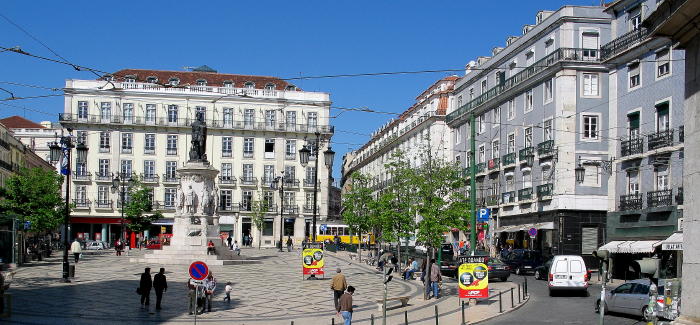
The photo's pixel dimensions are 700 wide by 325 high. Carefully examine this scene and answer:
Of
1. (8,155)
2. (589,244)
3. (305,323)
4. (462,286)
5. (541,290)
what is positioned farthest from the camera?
(8,155)

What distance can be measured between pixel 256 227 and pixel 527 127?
139 ft

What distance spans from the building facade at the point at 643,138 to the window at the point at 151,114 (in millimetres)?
56853

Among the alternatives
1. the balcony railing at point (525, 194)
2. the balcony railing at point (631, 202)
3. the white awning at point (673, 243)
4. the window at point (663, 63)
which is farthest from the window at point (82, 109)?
the white awning at point (673, 243)

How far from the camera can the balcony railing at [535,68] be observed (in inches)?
1949

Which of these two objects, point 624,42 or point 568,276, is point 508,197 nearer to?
point 624,42

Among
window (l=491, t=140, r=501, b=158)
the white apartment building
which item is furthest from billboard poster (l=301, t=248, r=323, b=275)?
the white apartment building

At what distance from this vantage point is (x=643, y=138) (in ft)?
127

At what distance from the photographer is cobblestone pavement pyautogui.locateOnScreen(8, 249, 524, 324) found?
22.9 meters

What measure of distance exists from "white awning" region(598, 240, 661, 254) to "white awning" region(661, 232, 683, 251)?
1.58 m

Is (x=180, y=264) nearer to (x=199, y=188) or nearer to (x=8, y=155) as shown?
(x=199, y=188)

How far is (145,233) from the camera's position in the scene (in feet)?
287

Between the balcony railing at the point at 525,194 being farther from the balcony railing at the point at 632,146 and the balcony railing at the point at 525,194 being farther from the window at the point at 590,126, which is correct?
the balcony railing at the point at 632,146

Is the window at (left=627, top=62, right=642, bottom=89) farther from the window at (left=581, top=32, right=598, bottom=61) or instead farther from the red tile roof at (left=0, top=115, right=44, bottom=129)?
the red tile roof at (left=0, top=115, right=44, bottom=129)

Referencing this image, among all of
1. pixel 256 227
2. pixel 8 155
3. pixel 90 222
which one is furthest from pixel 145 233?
pixel 8 155
